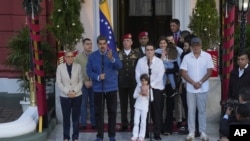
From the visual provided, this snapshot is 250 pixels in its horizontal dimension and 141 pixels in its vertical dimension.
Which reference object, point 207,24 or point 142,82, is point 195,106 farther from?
point 207,24

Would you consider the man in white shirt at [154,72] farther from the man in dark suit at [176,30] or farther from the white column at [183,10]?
the white column at [183,10]

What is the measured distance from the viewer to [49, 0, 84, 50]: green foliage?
10945 mm

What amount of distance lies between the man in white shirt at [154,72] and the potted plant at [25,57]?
2.64m

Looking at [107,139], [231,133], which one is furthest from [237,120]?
[107,139]

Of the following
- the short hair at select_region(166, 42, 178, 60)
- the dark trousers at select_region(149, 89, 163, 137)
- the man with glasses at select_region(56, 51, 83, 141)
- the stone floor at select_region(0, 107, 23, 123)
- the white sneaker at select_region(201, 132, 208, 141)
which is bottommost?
the white sneaker at select_region(201, 132, 208, 141)

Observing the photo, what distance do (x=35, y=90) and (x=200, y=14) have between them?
3.50 metres

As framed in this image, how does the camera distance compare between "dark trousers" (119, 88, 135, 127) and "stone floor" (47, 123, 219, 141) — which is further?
"dark trousers" (119, 88, 135, 127)

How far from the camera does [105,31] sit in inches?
441

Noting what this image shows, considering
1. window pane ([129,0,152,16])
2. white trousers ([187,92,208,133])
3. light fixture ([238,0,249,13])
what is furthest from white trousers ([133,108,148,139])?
window pane ([129,0,152,16])

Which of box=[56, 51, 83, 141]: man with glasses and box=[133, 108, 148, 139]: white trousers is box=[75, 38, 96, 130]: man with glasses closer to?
box=[56, 51, 83, 141]: man with glasses

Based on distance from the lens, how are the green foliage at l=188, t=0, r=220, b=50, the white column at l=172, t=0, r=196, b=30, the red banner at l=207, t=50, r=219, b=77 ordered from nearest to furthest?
the red banner at l=207, t=50, r=219, b=77 → the green foliage at l=188, t=0, r=220, b=50 → the white column at l=172, t=0, r=196, b=30

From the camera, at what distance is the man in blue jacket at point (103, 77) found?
9.18 m

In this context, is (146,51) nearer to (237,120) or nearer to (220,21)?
(220,21)

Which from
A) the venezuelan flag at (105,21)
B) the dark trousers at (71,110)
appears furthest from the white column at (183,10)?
the dark trousers at (71,110)
